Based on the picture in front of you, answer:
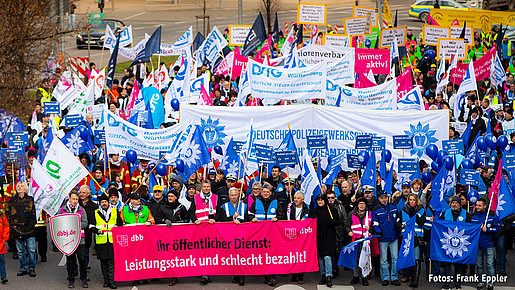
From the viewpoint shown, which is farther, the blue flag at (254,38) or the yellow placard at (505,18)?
the yellow placard at (505,18)

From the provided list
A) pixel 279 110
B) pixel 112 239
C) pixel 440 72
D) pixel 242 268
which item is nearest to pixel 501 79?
pixel 440 72

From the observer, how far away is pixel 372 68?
2130 centimetres

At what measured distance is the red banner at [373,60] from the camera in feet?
69.3

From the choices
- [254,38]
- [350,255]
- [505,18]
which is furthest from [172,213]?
[505,18]

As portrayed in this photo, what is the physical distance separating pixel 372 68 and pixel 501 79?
133 inches

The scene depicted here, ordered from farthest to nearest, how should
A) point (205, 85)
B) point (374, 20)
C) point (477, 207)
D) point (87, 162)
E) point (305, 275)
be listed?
1. point (374, 20)
2. point (205, 85)
3. point (87, 162)
4. point (305, 275)
5. point (477, 207)

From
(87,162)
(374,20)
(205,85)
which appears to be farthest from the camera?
(374,20)

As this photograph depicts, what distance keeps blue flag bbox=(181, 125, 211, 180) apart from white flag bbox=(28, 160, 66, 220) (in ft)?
7.41

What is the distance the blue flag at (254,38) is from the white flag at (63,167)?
36.0 feet

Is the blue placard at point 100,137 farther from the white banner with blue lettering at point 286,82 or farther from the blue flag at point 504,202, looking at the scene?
the blue flag at point 504,202

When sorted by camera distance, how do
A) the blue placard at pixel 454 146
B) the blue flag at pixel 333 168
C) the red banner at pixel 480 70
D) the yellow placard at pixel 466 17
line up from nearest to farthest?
the blue placard at pixel 454 146 < the blue flag at pixel 333 168 < the red banner at pixel 480 70 < the yellow placard at pixel 466 17

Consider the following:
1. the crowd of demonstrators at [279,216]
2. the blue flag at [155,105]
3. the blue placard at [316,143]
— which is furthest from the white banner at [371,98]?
the blue flag at [155,105]

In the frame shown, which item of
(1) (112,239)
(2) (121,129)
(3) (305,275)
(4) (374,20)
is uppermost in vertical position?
(4) (374,20)

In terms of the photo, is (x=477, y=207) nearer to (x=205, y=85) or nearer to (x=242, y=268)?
(x=242, y=268)
